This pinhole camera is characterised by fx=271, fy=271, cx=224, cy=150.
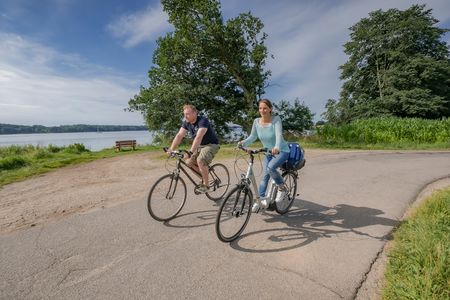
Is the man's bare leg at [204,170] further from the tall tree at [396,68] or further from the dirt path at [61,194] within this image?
the tall tree at [396,68]

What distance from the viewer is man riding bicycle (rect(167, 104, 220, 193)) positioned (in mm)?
5336

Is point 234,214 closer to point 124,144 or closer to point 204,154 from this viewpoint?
point 204,154

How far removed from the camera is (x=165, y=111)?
22047mm

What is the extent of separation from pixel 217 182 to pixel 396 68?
109ft

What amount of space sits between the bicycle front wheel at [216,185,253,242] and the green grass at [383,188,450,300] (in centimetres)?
202

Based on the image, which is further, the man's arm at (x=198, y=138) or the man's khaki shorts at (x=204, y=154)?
the man's khaki shorts at (x=204, y=154)

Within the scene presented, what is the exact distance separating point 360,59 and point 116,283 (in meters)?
38.9

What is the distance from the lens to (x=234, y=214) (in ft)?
14.0

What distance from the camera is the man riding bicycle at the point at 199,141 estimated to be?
Result: 17.5 ft

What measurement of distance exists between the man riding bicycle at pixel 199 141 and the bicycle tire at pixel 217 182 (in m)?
0.47

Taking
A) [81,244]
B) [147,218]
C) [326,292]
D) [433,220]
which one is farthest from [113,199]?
[433,220]

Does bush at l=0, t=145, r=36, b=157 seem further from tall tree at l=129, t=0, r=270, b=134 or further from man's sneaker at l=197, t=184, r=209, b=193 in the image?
man's sneaker at l=197, t=184, r=209, b=193

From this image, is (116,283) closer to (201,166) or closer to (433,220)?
(201,166)

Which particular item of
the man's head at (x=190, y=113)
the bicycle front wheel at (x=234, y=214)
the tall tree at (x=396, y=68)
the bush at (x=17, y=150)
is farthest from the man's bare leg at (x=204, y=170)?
the tall tree at (x=396, y=68)
